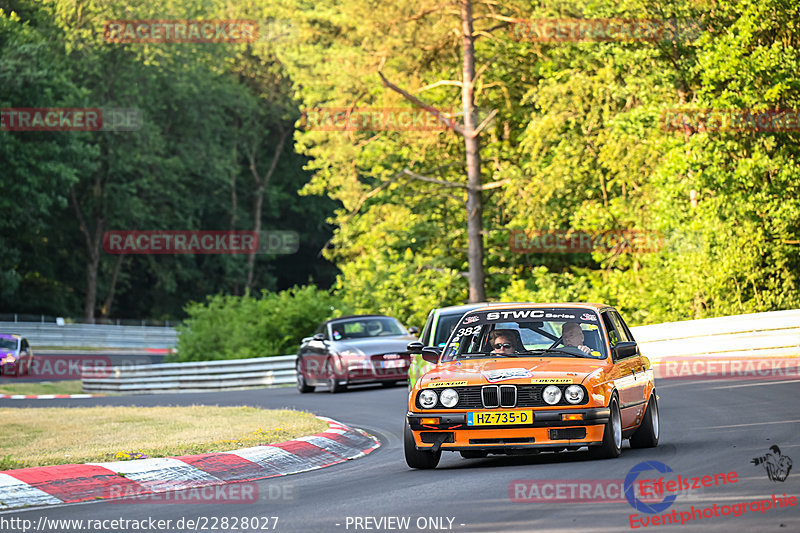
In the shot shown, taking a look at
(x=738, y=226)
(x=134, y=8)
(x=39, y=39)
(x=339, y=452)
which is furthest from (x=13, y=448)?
(x=134, y=8)

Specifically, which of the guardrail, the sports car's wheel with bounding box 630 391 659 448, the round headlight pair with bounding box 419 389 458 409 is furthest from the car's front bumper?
the guardrail

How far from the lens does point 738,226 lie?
30672 millimetres

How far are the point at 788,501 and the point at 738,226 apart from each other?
2349cm

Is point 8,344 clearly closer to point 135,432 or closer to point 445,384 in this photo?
point 135,432

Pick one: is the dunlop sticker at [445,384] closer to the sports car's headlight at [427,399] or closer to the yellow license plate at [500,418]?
the sports car's headlight at [427,399]

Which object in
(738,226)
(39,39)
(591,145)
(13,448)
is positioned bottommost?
(13,448)

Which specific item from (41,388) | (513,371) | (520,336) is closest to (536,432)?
(513,371)

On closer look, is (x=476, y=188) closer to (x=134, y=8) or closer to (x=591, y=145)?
(x=591, y=145)

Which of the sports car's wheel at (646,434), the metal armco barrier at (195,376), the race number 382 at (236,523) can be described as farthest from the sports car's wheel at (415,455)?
the metal armco barrier at (195,376)

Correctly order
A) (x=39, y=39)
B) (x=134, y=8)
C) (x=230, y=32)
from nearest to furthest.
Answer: (x=39, y=39) → (x=134, y=8) → (x=230, y=32)

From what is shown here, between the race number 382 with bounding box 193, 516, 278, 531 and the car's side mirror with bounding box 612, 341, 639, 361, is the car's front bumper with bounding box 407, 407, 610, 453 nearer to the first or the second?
the car's side mirror with bounding box 612, 341, 639, 361

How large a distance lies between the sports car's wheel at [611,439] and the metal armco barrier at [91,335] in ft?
179

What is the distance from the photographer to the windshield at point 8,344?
146 ft

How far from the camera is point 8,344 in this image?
147 ft
